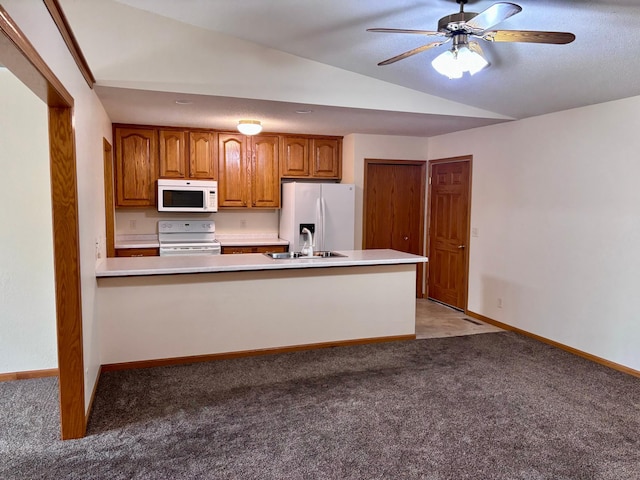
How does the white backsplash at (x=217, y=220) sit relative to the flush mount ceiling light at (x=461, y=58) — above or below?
below

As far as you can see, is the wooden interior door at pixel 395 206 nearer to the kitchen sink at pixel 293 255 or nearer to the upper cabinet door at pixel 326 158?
the upper cabinet door at pixel 326 158

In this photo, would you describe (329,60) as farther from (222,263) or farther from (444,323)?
(444,323)

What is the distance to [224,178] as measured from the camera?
5566mm

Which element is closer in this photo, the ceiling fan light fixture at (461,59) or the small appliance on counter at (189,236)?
the ceiling fan light fixture at (461,59)

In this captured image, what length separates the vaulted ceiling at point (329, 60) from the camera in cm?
271

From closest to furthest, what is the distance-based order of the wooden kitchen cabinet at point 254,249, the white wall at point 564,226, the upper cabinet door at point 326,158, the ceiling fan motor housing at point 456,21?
1. the ceiling fan motor housing at point 456,21
2. the white wall at point 564,226
3. the wooden kitchen cabinet at point 254,249
4. the upper cabinet door at point 326,158

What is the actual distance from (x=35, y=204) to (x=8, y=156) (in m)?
0.39

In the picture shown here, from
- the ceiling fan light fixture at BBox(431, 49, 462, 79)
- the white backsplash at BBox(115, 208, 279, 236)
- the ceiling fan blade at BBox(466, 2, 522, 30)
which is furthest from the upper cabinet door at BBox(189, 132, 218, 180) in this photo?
the ceiling fan blade at BBox(466, 2, 522, 30)

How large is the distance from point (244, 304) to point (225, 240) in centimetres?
220

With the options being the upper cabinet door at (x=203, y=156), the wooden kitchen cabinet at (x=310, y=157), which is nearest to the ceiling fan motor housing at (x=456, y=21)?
the wooden kitchen cabinet at (x=310, y=157)

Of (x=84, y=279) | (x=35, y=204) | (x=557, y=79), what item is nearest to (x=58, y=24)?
(x=84, y=279)

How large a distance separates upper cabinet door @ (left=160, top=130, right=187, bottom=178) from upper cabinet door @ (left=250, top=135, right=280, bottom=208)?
854 mm

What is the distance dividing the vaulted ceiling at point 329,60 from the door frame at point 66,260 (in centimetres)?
110

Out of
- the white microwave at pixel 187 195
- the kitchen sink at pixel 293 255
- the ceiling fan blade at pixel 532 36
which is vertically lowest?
the kitchen sink at pixel 293 255
